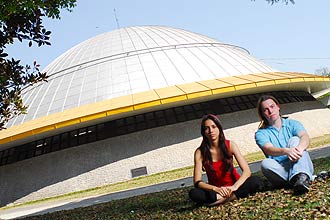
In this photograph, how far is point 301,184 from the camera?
4.55m

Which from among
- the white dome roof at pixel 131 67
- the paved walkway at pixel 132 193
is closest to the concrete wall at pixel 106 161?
the white dome roof at pixel 131 67

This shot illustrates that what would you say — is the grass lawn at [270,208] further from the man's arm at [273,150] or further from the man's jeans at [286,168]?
the man's arm at [273,150]

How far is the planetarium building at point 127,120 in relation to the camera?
16766 mm

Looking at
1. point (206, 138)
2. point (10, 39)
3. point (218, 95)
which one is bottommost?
point (218, 95)

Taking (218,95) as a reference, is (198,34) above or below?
above

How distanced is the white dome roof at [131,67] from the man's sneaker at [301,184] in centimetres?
1349

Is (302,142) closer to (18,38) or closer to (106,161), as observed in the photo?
(18,38)

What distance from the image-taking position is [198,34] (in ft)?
83.6

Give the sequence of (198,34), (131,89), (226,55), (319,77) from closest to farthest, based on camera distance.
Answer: (131,89) < (319,77) < (226,55) < (198,34)

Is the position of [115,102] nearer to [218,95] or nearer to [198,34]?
[218,95]

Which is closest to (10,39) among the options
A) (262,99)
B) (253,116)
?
(262,99)

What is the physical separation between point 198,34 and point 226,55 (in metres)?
4.37

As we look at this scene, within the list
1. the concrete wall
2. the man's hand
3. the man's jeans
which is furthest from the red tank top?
the concrete wall

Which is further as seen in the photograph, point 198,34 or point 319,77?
point 198,34
